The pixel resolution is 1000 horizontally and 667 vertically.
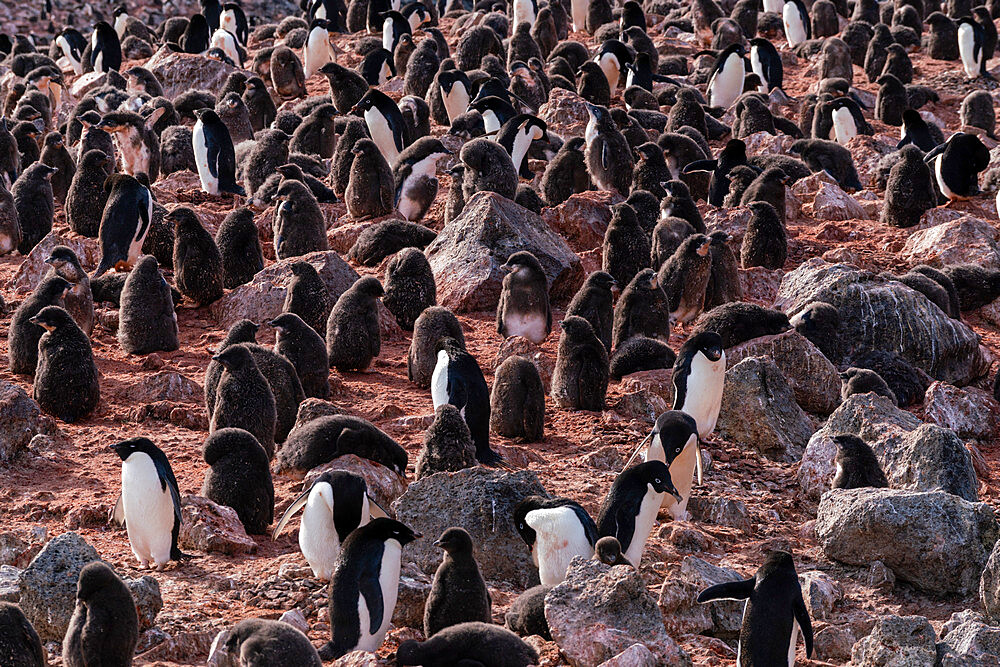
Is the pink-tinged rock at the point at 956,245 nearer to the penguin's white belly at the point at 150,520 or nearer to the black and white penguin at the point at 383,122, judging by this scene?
the black and white penguin at the point at 383,122

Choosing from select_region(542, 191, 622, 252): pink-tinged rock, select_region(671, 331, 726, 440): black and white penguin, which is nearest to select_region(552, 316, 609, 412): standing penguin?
select_region(671, 331, 726, 440): black and white penguin

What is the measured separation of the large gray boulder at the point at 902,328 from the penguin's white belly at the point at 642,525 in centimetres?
423

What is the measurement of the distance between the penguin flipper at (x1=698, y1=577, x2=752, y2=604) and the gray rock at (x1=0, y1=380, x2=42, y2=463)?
4804 mm

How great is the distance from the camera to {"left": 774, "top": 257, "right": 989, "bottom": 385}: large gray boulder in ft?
36.9

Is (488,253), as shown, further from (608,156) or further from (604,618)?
(604,618)

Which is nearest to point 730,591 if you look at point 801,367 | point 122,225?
point 801,367

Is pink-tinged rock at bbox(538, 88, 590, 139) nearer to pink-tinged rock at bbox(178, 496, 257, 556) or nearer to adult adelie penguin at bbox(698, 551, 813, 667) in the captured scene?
pink-tinged rock at bbox(178, 496, 257, 556)

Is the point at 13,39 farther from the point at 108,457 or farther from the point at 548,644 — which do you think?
the point at 548,644

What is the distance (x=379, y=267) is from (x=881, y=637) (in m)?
7.33

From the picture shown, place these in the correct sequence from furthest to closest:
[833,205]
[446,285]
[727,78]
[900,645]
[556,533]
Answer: [727,78] → [833,205] → [446,285] → [556,533] → [900,645]

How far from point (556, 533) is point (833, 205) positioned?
29.1 ft

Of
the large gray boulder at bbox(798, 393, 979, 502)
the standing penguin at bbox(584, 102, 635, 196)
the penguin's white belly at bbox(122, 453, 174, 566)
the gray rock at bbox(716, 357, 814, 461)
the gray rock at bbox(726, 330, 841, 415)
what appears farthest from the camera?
the standing penguin at bbox(584, 102, 635, 196)

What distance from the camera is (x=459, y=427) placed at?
799 centimetres

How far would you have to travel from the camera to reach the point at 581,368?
9.62 metres
